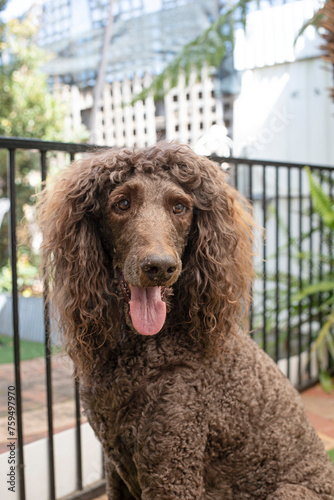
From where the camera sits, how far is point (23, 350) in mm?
5074

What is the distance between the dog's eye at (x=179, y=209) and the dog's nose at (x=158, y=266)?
7.1 inches

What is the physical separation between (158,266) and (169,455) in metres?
0.52

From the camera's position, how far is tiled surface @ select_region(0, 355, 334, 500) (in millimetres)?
2619

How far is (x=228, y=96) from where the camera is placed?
23.6 feet

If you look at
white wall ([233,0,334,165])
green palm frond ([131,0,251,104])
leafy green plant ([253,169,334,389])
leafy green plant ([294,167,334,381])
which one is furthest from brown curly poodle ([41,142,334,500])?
white wall ([233,0,334,165])

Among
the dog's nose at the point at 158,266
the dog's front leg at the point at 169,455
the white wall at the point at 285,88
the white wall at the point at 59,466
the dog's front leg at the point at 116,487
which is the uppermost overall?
the white wall at the point at 285,88

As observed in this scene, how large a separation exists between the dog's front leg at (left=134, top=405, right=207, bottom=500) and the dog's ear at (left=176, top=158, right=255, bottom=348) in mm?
224

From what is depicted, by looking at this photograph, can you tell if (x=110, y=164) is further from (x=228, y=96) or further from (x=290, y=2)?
(x=228, y=96)

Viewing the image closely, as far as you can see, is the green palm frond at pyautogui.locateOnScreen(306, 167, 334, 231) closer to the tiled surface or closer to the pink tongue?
the tiled surface

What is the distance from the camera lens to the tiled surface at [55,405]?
2.62 meters

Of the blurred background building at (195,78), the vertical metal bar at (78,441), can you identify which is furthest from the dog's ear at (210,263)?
the blurred background building at (195,78)

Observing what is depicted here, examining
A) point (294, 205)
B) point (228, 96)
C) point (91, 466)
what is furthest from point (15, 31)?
point (91, 466)

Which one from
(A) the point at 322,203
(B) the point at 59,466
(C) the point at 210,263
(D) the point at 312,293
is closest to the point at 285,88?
(A) the point at 322,203

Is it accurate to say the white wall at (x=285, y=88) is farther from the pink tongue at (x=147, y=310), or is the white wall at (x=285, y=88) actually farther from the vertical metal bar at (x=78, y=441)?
the pink tongue at (x=147, y=310)
